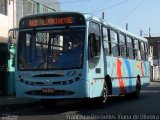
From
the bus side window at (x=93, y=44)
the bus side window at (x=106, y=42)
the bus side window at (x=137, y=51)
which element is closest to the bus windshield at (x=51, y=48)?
the bus side window at (x=93, y=44)

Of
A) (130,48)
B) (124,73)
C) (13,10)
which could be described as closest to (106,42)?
(124,73)

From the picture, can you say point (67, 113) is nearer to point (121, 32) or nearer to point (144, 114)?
point (144, 114)

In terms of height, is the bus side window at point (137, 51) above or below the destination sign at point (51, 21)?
below

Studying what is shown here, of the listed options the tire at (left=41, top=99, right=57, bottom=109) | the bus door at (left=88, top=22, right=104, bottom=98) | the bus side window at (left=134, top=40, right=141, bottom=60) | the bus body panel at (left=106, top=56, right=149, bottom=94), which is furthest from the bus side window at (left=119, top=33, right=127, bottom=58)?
the tire at (left=41, top=99, right=57, bottom=109)

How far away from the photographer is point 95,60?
16.1m

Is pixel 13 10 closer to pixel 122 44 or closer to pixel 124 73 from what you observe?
pixel 122 44

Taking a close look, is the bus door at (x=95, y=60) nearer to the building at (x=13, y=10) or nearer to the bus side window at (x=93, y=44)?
the bus side window at (x=93, y=44)

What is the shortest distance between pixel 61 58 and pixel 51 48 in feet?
2.02

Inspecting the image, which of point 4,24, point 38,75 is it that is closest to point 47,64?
point 38,75

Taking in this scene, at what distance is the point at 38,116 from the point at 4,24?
11052mm

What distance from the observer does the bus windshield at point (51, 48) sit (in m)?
15.5

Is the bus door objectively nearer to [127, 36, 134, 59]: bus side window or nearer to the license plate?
the license plate

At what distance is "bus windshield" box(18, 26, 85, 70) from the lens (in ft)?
51.0

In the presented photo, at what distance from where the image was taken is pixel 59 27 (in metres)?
16.0
